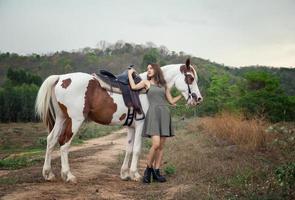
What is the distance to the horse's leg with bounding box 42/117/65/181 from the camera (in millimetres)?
6922

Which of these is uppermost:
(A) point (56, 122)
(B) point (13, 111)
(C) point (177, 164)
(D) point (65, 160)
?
(A) point (56, 122)

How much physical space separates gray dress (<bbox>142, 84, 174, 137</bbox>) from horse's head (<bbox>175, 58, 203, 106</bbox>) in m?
0.43

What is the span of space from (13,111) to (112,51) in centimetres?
8197

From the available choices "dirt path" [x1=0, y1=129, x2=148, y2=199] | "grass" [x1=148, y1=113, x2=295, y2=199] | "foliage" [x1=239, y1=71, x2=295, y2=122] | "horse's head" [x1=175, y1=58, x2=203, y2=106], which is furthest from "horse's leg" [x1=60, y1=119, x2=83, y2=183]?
"foliage" [x1=239, y1=71, x2=295, y2=122]

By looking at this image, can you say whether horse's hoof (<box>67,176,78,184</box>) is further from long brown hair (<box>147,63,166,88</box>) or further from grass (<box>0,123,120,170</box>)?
grass (<box>0,123,120,170</box>)

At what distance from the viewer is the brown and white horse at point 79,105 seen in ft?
22.3

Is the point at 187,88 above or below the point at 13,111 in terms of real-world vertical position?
above

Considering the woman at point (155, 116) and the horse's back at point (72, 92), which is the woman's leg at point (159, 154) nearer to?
the woman at point (155, 116)

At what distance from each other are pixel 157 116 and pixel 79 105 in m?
1.49

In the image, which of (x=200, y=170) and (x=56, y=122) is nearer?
(x=56, y=122)

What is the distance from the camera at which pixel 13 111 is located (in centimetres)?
5362

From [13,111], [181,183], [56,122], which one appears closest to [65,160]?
[56,122]

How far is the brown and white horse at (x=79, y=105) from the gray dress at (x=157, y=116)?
14 centimetres

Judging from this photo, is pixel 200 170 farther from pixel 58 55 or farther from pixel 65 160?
pixel 58 55
